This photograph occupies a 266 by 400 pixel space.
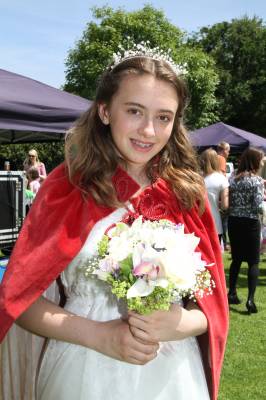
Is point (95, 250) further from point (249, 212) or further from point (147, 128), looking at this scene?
point (249, 212)

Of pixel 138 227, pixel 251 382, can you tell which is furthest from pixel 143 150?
pixel 251 382

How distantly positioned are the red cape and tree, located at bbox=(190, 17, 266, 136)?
113 ft

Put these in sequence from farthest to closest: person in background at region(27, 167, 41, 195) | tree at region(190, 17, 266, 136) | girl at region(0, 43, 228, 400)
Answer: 1. tree at region(190, 17, 266, 136)
2. person in background at region(27, 167, 41, 195)
3. girl at region(0, 43, 228, 400)

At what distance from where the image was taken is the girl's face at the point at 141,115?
1687mm

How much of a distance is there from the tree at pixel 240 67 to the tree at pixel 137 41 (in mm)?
1785

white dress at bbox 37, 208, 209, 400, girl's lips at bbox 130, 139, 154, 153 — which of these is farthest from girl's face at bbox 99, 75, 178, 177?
white dress at bbox 37, 208, 209, 400

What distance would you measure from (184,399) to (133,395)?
0.18 m

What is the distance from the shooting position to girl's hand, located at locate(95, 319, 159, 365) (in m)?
1.52

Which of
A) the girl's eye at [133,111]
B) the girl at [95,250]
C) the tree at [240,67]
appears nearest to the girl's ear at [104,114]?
the girl at [95,250]

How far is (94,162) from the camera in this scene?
181 cm

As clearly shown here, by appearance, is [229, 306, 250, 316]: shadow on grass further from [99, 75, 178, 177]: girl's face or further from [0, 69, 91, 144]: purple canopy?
[99, 75, 178, 177]: girl's face

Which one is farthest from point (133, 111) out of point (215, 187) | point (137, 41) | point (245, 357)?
point (137, 41)

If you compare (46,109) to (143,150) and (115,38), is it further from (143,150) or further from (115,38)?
(115,38)

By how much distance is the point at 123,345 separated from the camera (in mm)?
1526
